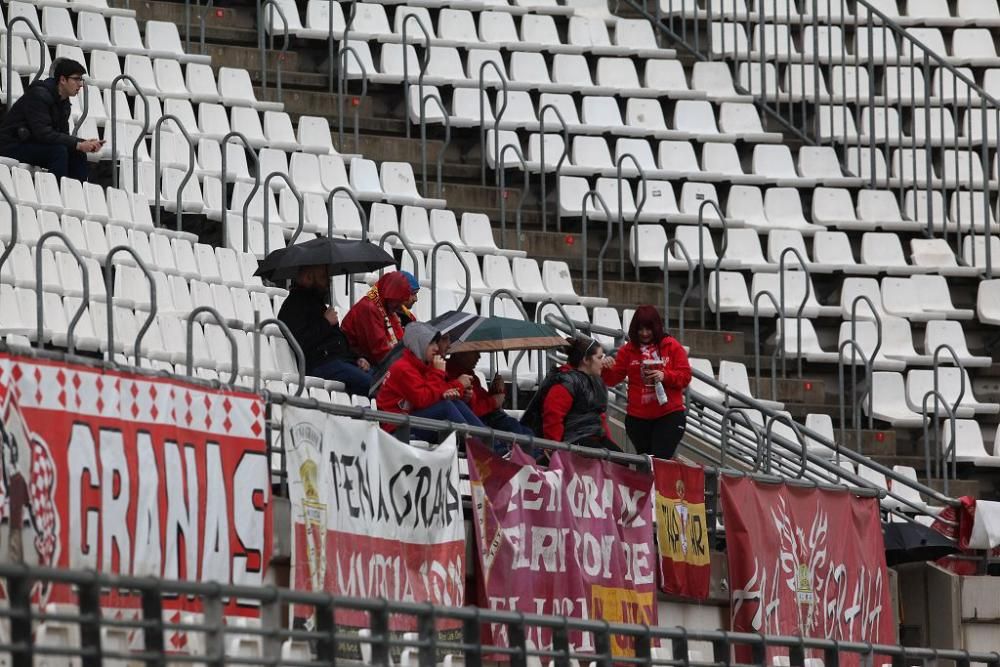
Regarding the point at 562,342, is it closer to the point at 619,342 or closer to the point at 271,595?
the point at 619,342

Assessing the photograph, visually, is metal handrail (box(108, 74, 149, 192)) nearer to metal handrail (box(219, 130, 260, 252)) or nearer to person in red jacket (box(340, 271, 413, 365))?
metal handrail (box(219, 130, 260, 252))

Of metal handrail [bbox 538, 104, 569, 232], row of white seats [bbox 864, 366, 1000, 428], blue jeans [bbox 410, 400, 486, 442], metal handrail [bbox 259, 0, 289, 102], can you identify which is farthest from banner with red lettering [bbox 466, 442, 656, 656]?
metal handrail [bbox 259, 0, 289, 102]

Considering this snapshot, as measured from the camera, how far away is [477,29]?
1695 centimetres

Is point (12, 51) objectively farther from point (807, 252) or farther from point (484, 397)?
point (807, 252)

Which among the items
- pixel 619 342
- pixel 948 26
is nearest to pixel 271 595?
pixel 619 342

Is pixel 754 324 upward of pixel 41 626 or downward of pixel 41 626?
upward

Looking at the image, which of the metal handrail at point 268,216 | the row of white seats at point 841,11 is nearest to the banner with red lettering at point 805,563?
the metal handrail at point 268,216

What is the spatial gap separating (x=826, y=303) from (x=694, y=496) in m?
4.99

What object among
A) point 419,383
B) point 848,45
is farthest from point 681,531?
point 848,45

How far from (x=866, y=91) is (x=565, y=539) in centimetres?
836

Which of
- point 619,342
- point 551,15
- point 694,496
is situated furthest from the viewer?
point 551,15

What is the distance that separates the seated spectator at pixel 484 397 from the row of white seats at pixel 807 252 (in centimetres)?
408

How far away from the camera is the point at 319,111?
611 inches

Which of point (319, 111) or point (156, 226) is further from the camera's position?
point (319, 111)
